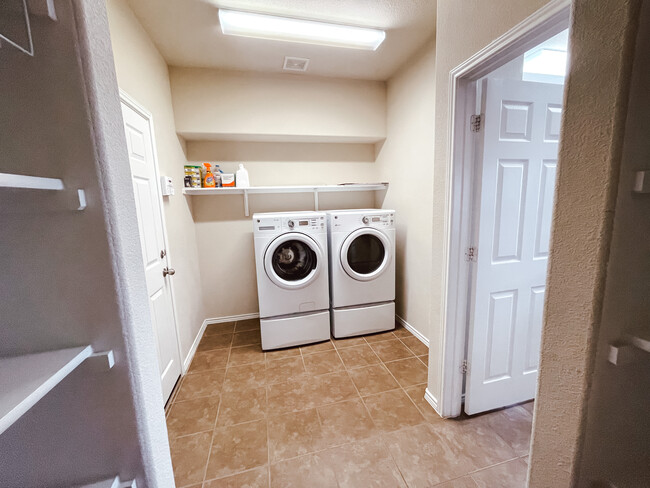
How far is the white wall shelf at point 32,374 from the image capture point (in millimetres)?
394

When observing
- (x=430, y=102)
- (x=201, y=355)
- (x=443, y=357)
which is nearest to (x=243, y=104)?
(x=430, y=102)

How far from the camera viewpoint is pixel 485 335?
1470mm

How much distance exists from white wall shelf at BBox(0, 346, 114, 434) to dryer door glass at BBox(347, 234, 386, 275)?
206cm

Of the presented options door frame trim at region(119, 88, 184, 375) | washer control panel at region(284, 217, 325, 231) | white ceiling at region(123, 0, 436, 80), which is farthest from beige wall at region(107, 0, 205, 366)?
washer control panel at region(284, 217, 325, 231)

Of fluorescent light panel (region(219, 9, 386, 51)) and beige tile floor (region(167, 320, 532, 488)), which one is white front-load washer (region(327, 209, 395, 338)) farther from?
fluorescent light panel (region(219, 9, 386, 51))

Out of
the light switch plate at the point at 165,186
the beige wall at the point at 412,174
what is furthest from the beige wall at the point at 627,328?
the light switch plate at the point at 165,186

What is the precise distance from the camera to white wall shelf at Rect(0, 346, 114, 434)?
0.39 meters

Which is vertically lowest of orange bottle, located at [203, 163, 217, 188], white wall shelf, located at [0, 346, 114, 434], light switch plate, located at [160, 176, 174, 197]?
white wall shelf, located at [0, 346, 114, 434]

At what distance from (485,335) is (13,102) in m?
1.97

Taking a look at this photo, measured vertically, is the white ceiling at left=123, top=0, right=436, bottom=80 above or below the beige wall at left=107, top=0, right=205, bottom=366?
above

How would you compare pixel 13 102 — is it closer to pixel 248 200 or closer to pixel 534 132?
pixel 534 132

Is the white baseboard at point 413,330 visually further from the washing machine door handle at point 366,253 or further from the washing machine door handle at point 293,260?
the washing machine door handle at point 293,260

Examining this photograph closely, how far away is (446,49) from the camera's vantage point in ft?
4.35

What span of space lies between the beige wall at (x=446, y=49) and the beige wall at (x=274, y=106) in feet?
4.37
